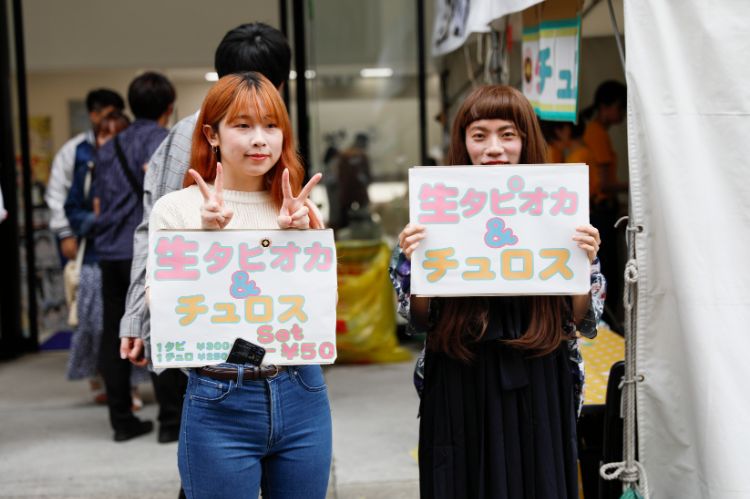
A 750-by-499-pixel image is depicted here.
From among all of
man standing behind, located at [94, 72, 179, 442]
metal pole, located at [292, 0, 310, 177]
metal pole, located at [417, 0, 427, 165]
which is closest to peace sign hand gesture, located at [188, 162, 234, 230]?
man standing behind, located at [94, 72, 179, 442]

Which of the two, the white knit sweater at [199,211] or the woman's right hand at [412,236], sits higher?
the white knit sweater at [199,211]

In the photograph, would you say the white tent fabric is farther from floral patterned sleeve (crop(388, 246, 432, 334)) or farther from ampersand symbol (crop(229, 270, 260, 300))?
ampersand symbol (crop(229, 270, 260, 300))

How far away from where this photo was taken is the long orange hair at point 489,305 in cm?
255

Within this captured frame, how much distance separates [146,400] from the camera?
583cm

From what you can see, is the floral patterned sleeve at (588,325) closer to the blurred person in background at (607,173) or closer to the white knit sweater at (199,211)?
the white knit sweater at (199,211)

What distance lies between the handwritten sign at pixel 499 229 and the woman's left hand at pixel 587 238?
0.06 feet

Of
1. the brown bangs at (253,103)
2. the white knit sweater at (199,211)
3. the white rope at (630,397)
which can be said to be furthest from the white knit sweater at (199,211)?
the white rope at (630,397)

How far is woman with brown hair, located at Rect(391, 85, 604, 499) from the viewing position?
2568 millimetres

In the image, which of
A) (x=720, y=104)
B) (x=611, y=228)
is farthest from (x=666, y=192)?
(x=611, y=228)

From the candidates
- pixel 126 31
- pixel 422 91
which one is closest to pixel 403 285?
pixel 422 91

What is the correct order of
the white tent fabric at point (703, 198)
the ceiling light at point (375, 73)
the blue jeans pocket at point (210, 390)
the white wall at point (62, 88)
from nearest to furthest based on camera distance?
1. the blue jeans pocket at point (210, 390)
2. the white tent fabric at point (703, 198)
3. the ceiling light at point (375, 73)
4. the white wall at point (62, 88)

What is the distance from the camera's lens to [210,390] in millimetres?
2301

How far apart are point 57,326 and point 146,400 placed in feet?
7.12

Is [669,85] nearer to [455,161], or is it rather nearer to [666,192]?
[666,192]
